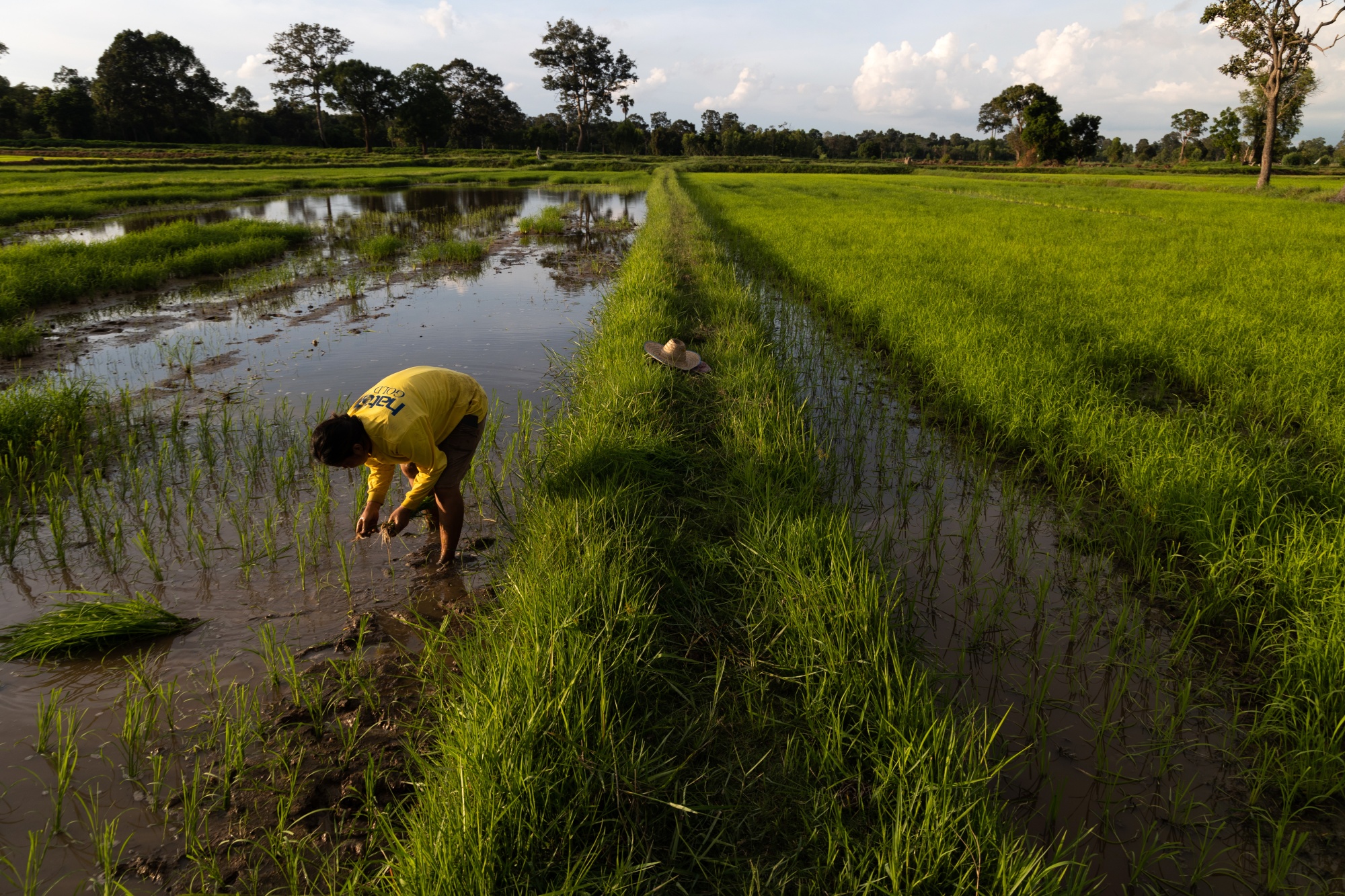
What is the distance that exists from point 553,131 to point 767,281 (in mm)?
55566

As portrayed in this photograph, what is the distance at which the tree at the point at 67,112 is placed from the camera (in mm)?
39375

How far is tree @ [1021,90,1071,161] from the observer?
45.7 m

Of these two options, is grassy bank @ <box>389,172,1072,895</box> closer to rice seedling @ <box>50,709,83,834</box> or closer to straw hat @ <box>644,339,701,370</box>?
rice seedling @ <box>50,709,83,834</box>

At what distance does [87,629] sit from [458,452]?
1.42 m

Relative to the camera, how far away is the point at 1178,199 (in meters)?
16.4

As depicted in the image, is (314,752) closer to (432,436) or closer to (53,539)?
(432,436)

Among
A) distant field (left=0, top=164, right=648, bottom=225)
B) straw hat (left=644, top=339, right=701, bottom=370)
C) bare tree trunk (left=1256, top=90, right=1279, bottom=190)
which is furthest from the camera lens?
bare tree trunk (left=1256, top=90, right=1279, bottom=190)

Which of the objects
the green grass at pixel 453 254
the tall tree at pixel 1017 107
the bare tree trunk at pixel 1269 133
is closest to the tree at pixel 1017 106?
the tall tree at pixel 1017 107

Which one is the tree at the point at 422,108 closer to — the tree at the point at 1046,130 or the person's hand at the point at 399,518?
the tree at the point at 1046,130

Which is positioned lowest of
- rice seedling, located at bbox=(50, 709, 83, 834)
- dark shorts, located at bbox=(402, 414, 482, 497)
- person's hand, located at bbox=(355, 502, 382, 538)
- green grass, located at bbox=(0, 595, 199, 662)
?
rice seedling, located at bbox=(50, 709, 83, 834)

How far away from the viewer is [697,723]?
1885mm

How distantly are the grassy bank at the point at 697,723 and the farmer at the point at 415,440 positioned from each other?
1.19 feet

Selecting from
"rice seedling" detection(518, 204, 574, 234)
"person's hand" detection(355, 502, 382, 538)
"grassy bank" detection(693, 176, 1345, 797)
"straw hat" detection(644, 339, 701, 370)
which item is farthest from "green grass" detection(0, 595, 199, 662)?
"rice seedling" detection(518, 204, 574, 234)

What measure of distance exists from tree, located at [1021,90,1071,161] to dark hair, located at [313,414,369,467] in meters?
56.2
